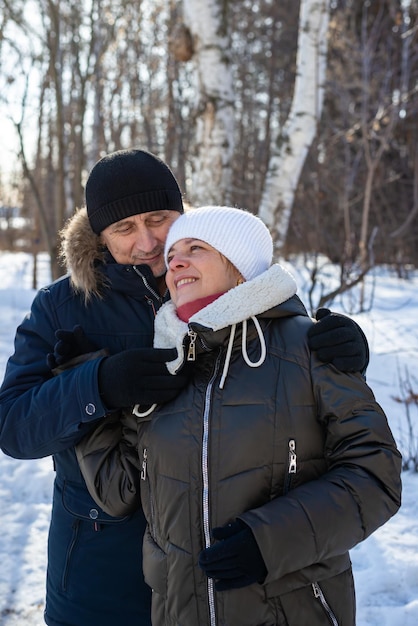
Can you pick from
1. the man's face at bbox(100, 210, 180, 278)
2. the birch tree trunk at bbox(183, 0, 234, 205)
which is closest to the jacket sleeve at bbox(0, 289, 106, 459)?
the man's face at bbox(100, 210, 180, 278)

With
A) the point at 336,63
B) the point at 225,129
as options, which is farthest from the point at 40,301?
the point at 336,63

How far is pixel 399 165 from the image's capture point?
547 inches

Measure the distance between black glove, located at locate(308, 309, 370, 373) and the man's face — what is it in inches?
23.7

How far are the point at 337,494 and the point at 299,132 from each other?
4.89 metres

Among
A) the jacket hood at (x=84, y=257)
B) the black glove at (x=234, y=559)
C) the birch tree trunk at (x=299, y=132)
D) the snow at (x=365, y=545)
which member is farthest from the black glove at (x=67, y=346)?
the birch tree trunk at (x=299, y=132)

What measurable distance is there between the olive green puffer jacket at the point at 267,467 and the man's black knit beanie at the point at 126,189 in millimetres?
519

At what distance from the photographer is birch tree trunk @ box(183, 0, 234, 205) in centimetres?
515

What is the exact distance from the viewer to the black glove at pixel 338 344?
1.36 m

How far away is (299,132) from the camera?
5688mm

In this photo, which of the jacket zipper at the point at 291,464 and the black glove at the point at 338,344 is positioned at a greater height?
the black glove at the point at 338,344

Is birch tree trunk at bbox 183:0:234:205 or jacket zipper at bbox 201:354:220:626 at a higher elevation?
birch tree trunk at bbox 183:0:234:205

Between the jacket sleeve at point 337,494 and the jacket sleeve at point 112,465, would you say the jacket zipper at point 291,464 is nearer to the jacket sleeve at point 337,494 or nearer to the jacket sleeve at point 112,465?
the jacket sleeve at point 337,494

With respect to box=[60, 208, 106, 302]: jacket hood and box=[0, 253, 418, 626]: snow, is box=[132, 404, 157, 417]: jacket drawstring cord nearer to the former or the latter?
box=[60, 208, 106, 302]: jacket hood

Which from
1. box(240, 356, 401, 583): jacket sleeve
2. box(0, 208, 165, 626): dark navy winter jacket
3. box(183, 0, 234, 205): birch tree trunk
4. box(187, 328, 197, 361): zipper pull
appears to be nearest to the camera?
box(240, 356, 401, 583): jacket sleeve
